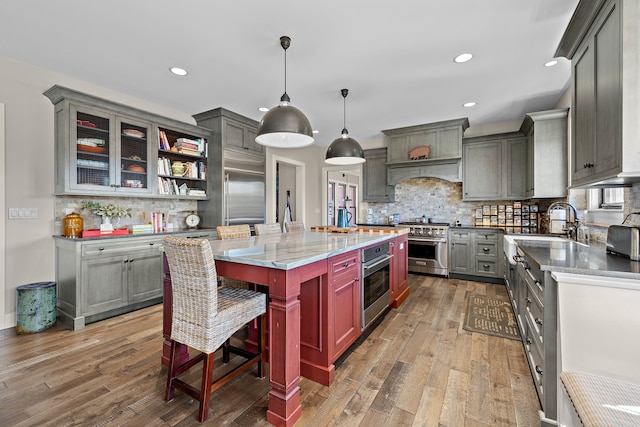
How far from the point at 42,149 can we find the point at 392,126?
4.71m

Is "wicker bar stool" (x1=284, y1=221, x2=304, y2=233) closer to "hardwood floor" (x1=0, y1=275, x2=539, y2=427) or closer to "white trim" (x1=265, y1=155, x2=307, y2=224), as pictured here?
"white trim" (x1=265, y1=155, x2=307, y2=224)

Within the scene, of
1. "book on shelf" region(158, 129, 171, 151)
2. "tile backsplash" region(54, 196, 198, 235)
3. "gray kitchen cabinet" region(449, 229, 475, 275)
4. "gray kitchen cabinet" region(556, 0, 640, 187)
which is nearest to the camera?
"gray kitchen cabinet" region(556, 0, 640, 187)

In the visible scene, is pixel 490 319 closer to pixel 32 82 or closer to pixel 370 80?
→ pixel 370 80

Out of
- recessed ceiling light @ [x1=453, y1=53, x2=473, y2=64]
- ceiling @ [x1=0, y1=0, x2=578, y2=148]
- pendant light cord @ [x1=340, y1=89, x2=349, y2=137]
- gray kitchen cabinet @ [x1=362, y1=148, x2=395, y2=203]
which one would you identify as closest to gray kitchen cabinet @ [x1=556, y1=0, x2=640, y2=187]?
ceiling @ [x1=0, y1=0, x2=578, y2=148]

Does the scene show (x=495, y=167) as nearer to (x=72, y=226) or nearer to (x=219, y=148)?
(x=219, y=148)

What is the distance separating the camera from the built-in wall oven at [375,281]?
8.03 feet

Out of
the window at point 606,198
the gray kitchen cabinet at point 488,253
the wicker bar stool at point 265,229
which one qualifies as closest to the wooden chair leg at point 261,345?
the wicker bar stool at point 265,229

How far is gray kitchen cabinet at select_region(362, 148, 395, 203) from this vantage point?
557 cm

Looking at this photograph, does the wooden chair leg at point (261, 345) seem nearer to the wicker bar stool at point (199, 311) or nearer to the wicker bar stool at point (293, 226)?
the wicker bar stool at point (199, 311)

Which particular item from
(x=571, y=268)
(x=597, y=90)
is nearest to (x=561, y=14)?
(x=597, y=90)

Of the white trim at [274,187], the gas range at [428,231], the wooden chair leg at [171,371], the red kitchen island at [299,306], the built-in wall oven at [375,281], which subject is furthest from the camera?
the white trim at [274,187]

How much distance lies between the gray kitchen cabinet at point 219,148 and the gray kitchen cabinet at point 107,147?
41 centimetres

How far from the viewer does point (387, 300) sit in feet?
9.84

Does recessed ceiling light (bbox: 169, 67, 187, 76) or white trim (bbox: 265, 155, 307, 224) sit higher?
recessed ceiling light (bbox: 169, 67, 187, 76)
